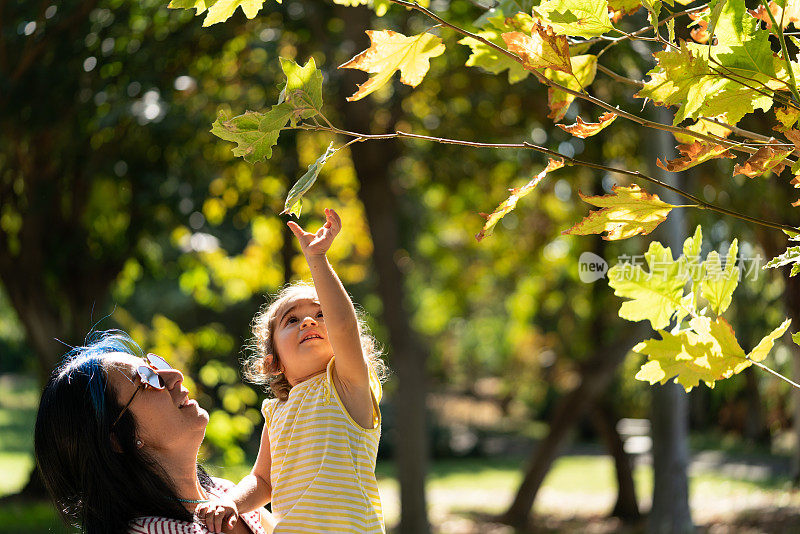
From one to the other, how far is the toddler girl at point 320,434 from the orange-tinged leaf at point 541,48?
2.08 ft

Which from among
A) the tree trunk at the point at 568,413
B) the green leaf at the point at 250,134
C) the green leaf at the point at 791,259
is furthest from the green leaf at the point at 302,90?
the tree trunk at the point at 568,413

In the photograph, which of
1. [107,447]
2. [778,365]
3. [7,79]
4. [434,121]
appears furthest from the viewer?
[778,365]

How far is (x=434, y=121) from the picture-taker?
7.73m

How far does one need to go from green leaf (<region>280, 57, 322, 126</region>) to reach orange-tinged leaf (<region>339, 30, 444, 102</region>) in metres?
0.10

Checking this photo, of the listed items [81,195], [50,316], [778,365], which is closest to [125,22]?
[81,195]

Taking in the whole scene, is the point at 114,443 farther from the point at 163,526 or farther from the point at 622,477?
the point at 622,477

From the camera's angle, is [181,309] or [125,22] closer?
[125,22]

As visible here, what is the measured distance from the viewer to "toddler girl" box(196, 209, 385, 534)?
167 centimetres

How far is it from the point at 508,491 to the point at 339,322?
1145 centimetres

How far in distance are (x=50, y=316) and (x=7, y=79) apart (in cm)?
217

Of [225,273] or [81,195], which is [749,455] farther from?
[81,195]

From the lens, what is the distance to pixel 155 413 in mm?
1690

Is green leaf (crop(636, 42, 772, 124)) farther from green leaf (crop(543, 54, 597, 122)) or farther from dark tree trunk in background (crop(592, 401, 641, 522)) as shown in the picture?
dark tree trunk in background (crop(592, 401, 641, 522))

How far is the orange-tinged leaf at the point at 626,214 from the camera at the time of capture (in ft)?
3.35
